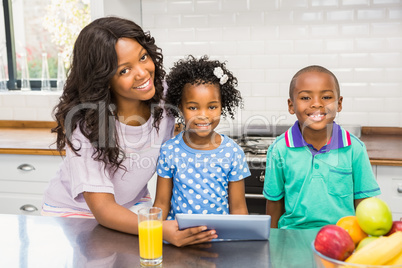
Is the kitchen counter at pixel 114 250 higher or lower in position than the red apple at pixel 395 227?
lower

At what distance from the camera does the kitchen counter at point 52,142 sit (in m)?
2.37

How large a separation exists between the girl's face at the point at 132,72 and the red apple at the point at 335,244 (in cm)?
92

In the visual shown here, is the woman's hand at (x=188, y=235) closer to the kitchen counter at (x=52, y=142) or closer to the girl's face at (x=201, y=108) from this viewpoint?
the girl's face at (x=201, y=108)

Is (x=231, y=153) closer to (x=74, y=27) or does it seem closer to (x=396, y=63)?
(x=396, y=63)

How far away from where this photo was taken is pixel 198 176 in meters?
1.69

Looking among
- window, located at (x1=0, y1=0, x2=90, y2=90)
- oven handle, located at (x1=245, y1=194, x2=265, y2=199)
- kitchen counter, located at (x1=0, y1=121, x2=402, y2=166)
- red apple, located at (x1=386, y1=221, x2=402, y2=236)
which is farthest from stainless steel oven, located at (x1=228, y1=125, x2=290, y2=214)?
window, located at (x1=0, y1=0, x2=90, y2=90)

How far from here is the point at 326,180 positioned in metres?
1.65

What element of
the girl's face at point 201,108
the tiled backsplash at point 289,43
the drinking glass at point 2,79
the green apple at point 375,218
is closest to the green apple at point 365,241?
the green apple at point 375,218

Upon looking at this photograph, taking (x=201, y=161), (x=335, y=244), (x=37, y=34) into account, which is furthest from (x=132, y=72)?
(x=37, y=34)

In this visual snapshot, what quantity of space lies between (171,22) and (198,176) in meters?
1.76

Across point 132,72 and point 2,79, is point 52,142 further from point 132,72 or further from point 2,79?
point 132,72

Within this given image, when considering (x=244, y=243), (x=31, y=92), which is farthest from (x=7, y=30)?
(x=244, y=243)

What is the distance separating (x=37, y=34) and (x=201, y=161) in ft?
8.50

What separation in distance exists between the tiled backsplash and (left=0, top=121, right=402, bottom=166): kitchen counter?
0.23ft
